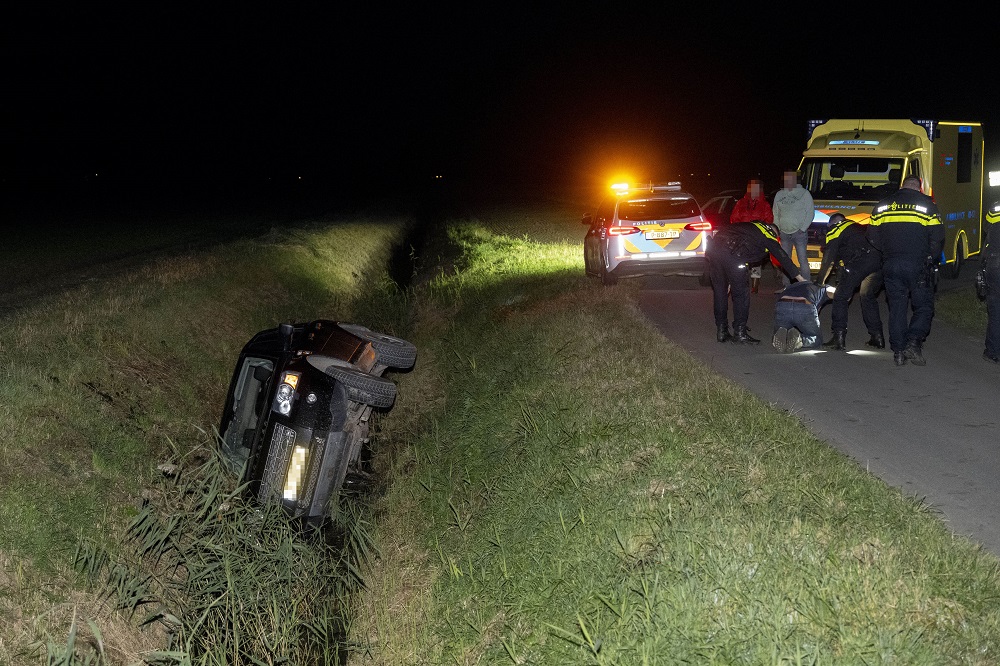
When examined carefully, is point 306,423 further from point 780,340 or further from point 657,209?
point 657,209

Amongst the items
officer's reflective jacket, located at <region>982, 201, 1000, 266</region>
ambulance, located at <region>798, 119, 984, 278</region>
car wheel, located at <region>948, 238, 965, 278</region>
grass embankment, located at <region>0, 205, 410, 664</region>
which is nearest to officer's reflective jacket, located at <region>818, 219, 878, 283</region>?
officer's reflective jacket, located at <region>982, 201, 1000, 266</region>

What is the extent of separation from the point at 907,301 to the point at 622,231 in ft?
18.9

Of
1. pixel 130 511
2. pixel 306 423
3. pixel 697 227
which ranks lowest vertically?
pixel 130 511

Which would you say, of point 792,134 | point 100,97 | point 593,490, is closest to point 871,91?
point 792,134

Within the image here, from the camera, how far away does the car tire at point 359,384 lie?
8.73m

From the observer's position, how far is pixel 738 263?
1194cm

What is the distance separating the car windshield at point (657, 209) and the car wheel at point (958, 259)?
17.9 feet

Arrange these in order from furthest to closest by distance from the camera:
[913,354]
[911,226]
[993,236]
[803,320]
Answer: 1. [803,320]
2. [993,236]
3. [911,226]
4. [913,354]

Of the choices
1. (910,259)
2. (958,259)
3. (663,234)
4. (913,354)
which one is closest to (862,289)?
(910,259)

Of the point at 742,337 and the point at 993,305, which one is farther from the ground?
the point at 993,305

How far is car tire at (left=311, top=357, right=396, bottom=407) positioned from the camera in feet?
28.7

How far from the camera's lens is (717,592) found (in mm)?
5305

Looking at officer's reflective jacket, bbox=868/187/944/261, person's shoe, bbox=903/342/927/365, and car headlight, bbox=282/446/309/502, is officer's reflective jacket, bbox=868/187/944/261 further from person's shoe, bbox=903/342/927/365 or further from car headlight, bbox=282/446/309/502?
car headlight, bbox=282/446/309/502

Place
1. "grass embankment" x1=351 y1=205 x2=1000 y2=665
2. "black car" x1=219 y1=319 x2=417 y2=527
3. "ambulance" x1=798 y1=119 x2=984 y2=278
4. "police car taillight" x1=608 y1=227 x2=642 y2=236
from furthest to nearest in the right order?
"ambulance" x1=798 y1=119 x2=984 y2=278, "police car taillight" x1=608 y1=227 x2=642 y2=236, "black car" x1=219 y1=319 x2=417 y2=527, "grass embankment" x1=351 y1=205 x2=1000 y2=665
